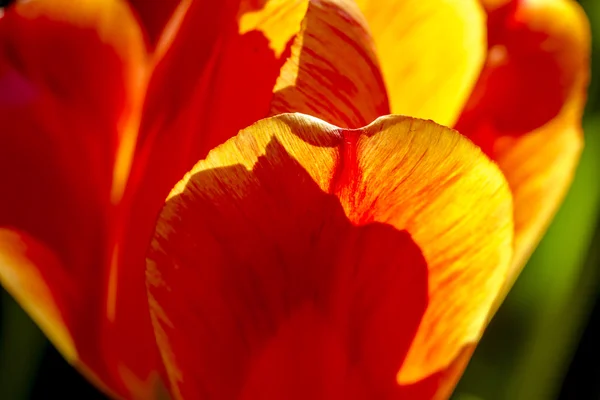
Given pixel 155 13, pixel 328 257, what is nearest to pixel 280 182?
pixel 328 257

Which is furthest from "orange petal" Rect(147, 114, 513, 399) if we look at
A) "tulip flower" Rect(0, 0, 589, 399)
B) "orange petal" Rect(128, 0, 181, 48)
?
"orange petal" Rect(128, 0, 181, 48)

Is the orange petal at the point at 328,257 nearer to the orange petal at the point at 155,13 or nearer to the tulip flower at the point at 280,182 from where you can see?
the tulip flower at the point at 280,182

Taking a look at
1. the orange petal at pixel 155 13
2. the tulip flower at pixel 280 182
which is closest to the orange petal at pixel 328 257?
the tulip flower at pixel 280 182

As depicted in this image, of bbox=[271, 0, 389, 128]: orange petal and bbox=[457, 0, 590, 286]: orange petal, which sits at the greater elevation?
bbox=[271, 0, 389, 128]: orange petal

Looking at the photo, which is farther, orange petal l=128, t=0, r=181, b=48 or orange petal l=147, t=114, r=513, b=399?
orange petal l=128, t=0, r=181, b=48

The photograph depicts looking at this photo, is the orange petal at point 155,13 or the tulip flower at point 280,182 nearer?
the tulip flower at point 280,182

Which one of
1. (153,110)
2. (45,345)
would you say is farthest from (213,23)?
(45,345)

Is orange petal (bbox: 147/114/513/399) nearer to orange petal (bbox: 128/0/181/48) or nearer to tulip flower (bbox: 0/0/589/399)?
tulip flower (bbox: 0/0/589/399)
